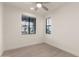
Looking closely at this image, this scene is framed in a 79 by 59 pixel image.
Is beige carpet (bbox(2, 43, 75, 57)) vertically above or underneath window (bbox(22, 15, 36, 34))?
underneath

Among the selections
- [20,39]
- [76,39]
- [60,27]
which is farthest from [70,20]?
[20,39]

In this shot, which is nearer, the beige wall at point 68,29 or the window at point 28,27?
the window at point 28,27

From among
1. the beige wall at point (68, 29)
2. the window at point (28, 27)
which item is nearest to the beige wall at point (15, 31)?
the window at point (28, 27)

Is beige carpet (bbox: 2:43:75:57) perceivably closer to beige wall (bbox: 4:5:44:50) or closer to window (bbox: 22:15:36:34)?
beige wall (bbox: 4:5:44:50)

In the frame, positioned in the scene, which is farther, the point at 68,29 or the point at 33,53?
the point at 68,29

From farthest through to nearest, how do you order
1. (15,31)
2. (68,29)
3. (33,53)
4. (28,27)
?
1. (68,29)
2. (33,53)
3. (15,31)
4. (28,27)

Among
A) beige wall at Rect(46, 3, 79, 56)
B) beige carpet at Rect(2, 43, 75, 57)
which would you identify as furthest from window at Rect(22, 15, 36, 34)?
beige wall at Rect(46, 3, 79, 56)

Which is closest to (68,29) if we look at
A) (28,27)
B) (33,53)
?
(33,53)

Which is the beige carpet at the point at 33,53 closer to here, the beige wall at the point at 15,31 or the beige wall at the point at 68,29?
the beige wall at the point at 15,31

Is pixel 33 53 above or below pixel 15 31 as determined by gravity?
below

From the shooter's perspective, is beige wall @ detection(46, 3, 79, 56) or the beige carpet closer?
the beige carpet

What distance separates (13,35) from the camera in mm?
1139

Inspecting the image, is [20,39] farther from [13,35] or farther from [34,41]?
[34,41]

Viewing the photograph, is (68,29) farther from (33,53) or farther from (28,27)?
(28,27)
